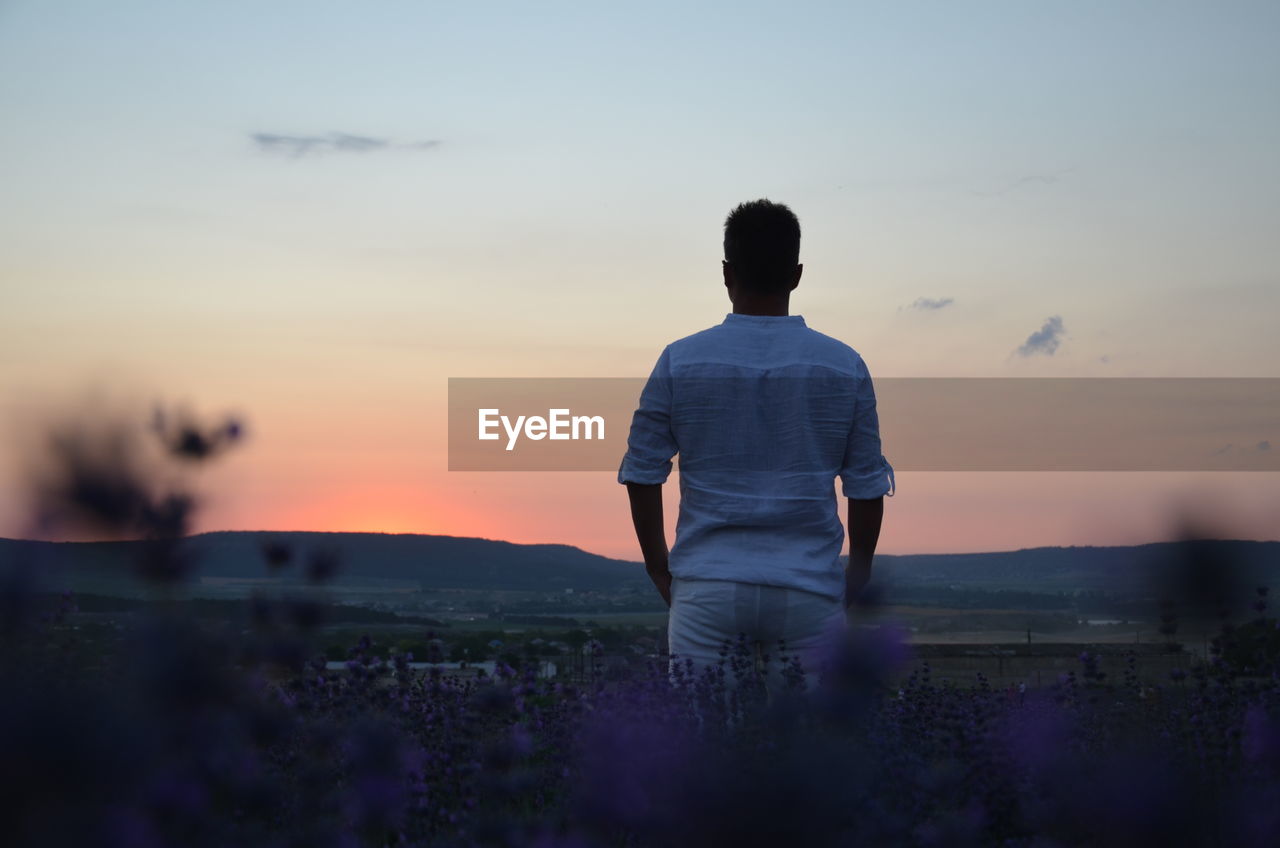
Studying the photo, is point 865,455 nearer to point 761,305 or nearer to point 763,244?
point 761,305

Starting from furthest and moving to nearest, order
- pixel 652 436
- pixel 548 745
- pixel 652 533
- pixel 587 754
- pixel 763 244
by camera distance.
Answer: pixel 548 745, pixel 652 533, pixel 652 436, pixel 763 244, pixel 587 754

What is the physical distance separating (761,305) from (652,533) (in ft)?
2.70

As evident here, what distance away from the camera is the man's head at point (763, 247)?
3.78 meters

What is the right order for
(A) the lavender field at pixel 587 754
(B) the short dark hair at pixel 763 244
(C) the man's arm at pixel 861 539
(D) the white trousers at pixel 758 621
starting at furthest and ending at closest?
(C) the man's arm at pixel 861 539 < (B) the short dark hair at pixel 763 244 < (D) the white trousers at pixel 758 621 < (A) the lavender field at pixel 587 754

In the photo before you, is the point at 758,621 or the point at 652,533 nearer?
the point at 758,621

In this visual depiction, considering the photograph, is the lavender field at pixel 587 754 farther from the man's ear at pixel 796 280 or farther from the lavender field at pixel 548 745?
the man's ear at pixel 796 280

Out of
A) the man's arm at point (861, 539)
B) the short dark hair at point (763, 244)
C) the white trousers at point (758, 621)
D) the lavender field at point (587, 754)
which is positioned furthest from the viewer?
the man's arm at point (861, 539)

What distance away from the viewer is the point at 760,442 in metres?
3.65

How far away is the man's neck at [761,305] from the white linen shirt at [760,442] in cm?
3

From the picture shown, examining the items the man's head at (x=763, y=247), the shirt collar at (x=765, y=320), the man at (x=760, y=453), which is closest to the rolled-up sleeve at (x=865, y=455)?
the man at (x=760, y=453)

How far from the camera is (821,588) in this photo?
11.9ft

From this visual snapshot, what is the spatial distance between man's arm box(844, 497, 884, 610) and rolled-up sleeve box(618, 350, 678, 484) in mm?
172

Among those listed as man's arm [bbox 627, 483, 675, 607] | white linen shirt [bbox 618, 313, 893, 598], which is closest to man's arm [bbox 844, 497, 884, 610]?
man's arm [bbox 627, 483, 675, 607]

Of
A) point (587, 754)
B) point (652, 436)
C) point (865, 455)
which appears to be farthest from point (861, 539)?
point (587, 754)
